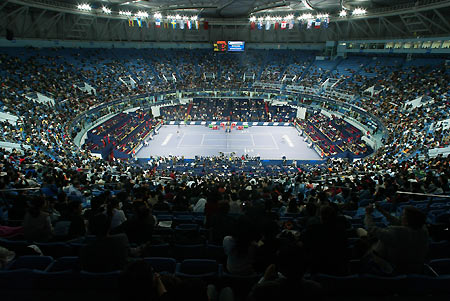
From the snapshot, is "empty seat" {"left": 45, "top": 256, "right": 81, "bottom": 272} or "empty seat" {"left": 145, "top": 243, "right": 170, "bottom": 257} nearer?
"empty seat" {"left": 45, "top": 256, "right": 81, "bottom": 272}

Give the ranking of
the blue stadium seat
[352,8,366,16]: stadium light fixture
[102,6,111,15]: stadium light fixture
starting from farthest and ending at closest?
[102,6,111,15]: stadium light fixture < [352,8,366,16]: stadium light fixture < the blue stadium seat

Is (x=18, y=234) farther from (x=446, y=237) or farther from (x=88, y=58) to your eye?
(x=88, y=58)

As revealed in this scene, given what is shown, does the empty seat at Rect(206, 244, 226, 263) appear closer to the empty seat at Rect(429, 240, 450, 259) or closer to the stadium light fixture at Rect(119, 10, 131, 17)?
the empty seat at Rect(429, 240, 450, 259)

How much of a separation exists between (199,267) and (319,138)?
37.5 m

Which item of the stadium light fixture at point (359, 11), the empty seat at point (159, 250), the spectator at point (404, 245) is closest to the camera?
the spectator at point (404, 245)

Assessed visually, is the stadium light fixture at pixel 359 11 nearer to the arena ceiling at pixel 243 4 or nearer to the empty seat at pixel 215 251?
the arena ceiling at pixel 243 4

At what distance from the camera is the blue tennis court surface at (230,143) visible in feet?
119

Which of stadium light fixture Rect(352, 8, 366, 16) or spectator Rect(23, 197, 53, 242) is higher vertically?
stadium light fixture Rect(352, 8, 366, 16)

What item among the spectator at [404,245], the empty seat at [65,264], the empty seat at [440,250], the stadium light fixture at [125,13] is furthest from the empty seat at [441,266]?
the stadium light fixture at [125,13]

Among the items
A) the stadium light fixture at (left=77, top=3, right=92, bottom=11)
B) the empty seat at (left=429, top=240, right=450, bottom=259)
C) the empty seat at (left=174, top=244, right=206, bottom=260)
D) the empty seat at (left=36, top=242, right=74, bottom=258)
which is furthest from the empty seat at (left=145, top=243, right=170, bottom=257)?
the stadium light fixture at (left=77, top=3, right=92, bottom=11)

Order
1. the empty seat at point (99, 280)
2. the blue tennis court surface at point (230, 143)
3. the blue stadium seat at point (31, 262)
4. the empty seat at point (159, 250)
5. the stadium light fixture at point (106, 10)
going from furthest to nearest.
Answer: the stadium light fixture at point (106, 10) < the blue tennis court surface at point (230, 143) < the empty seat at point (159, 250) < the blue stadium seat at point (31, 262) < the empty seat at point (99, 280)

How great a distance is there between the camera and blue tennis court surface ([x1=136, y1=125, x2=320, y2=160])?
36.3 metres

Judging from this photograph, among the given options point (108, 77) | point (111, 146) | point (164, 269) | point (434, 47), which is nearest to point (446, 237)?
point (164, 269)

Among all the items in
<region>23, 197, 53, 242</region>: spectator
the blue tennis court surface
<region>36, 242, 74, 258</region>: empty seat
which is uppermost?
the blue tennis court surface
